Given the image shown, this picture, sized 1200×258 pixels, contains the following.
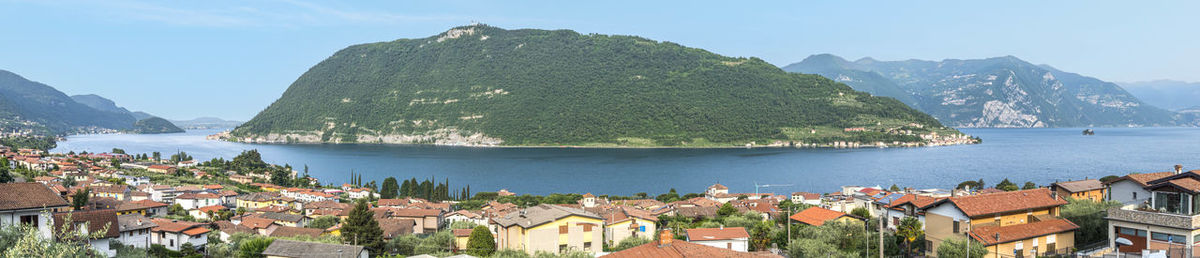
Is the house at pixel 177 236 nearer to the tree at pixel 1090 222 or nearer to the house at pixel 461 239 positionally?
the house at pixel 461 239

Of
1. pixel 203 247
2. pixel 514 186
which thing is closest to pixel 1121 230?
pixel 203 247

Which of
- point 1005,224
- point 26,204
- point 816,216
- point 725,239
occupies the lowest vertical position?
point 725,239

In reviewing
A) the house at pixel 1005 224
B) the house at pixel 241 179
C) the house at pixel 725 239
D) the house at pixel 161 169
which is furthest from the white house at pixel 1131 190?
the house at pixel 161 169

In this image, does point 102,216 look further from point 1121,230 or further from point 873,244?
point 1121,230

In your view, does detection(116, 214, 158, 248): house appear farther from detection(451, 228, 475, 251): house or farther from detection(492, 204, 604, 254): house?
detection(492, 204, 604, 254): house

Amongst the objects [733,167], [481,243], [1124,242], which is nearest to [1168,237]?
[1124,242]

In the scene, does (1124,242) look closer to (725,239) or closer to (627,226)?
(725,239)
